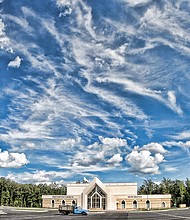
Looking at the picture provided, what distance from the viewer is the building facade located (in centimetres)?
8769

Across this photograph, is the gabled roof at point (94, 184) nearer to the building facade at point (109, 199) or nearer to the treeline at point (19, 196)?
the building facade at point (109, 199)

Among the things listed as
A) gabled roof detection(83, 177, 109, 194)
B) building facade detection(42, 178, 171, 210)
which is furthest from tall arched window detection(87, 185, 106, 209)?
gabled roof detection(83, 177, 109, 194)

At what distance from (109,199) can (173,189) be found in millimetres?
35621

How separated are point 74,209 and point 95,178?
32.0 m

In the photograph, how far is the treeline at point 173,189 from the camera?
358 feet

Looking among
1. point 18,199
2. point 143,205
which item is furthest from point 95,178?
point 18,199

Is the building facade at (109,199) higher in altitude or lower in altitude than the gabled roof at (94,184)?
lower

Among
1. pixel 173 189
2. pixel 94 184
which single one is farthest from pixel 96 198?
pixel 173 189

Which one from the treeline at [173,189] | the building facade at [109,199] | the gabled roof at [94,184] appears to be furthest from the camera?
the treeline at [173,189]

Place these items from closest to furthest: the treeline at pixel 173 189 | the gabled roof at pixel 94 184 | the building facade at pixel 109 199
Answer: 1. the building facade at pixel 109 199
2. the gabled roof at pixel 94 184
3. the treeline at pixel 173 189

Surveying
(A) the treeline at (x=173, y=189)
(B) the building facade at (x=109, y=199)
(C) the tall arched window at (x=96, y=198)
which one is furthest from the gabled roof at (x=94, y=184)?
(A) the treeline at (x=173, y=189)

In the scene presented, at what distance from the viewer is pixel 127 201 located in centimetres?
9088

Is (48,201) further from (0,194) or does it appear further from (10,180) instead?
(10,180)

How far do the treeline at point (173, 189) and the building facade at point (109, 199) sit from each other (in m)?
10.1
